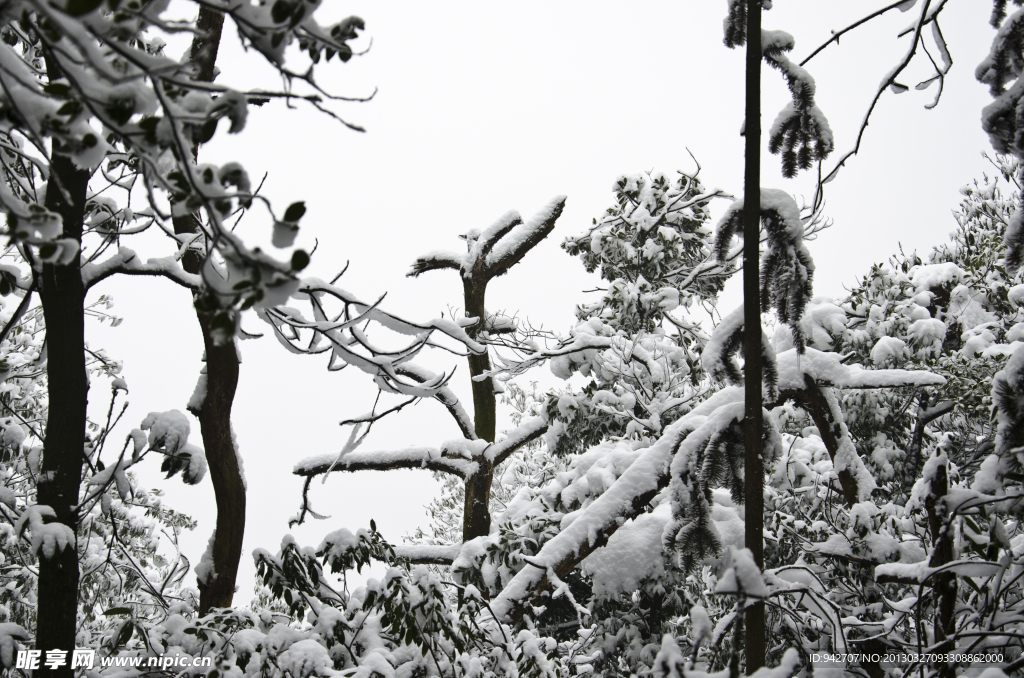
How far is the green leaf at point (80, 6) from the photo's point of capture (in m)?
0.93

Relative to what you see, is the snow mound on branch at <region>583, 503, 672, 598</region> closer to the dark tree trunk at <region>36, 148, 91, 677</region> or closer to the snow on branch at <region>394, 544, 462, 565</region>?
the snow on branch at <region>394, 544, 462, 565</region>

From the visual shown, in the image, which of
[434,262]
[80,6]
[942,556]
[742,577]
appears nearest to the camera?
[80,6]

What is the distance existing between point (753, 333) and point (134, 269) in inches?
105

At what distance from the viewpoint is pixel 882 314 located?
7742 mm

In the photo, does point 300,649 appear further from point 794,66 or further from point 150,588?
point 794,66

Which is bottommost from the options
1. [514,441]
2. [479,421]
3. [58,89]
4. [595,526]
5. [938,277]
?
[595,526]

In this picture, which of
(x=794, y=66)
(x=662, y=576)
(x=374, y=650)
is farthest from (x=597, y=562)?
(x=794, y=66)

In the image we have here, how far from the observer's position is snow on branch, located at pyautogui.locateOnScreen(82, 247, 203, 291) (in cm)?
274

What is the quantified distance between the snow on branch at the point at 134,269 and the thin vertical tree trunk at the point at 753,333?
220 cm

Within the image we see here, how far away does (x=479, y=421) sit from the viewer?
22.6 ft

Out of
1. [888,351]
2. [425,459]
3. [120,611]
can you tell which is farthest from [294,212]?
[888,351]

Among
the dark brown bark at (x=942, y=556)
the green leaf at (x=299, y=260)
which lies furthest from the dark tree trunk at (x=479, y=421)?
the green leaf at (x=299, y=260)

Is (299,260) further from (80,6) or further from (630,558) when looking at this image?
(630,558)

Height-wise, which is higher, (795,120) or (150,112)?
(795,120)
